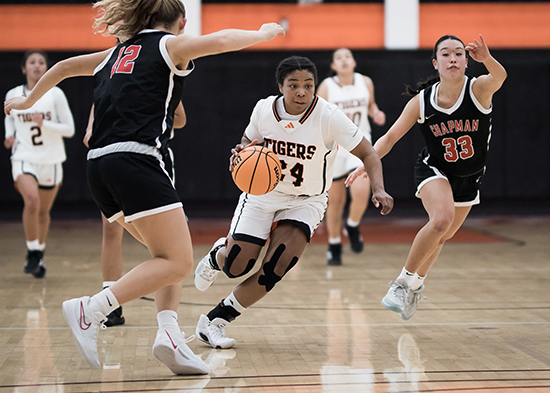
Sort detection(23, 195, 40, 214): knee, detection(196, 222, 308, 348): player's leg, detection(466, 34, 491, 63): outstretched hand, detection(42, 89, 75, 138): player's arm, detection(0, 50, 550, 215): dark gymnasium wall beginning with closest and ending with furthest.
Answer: detection(196, 222, 308, 348): player's leg → detection(466, 34, 491, 63): outstretched hand → detection(23, 195, 40, 214): knee → detection(42, 89, 75, 138): player's arm → detection(0, 50, 550, 215): dark gymnasium wall

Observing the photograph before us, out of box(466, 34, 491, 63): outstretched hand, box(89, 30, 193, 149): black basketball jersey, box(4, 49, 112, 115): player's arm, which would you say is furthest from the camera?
box(466, 34, 491, 63): outstretched hand

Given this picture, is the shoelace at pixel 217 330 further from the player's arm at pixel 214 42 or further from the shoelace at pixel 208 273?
the player's arm at pixel 214 42

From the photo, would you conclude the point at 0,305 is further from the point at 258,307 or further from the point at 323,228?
the point at 323,228

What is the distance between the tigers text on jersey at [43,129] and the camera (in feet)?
19.8

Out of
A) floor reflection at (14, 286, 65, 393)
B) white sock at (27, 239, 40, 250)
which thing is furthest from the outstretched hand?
white sock at (27, 239, 40, 250)

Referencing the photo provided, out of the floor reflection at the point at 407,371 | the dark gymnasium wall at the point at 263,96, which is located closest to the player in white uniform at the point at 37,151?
the floor reflection at the point at 407,371

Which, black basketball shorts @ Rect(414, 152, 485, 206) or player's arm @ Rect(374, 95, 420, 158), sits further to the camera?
black basketball shorts @ Rect(414, 152, 485, 206)

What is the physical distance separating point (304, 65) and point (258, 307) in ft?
5.96

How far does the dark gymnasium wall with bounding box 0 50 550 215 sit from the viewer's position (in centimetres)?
1145

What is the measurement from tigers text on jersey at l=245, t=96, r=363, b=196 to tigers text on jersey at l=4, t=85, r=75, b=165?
2763mm

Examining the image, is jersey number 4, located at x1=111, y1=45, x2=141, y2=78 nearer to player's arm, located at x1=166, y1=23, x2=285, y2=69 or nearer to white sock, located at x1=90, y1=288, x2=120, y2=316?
player's arm, located at x1=166, y1=23, x2=285, y2=69

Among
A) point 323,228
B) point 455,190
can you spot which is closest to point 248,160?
point 455,190

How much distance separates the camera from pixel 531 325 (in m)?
4.17

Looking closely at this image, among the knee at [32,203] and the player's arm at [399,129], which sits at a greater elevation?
the player's arm at [399,129]
